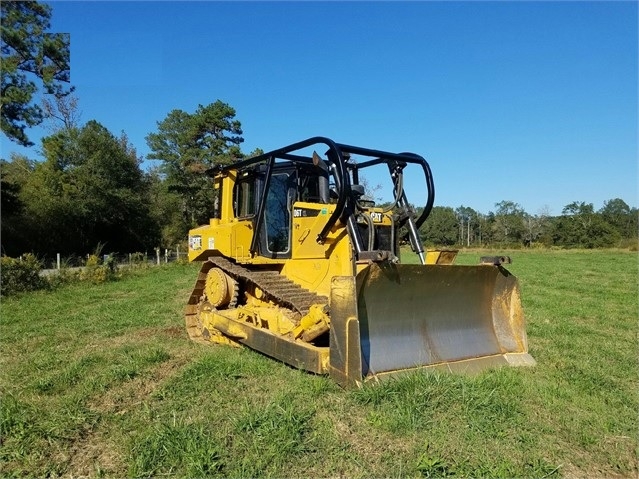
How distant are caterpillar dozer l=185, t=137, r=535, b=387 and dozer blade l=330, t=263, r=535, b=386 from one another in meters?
0.01

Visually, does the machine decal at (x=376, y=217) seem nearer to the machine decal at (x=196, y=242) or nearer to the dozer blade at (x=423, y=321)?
the dozer blade at (x=423, y=321)

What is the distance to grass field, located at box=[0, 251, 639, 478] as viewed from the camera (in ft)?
11.3

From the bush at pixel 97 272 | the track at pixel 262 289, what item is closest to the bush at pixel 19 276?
the bush at pixel 97 272

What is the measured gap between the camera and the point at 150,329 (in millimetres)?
8703

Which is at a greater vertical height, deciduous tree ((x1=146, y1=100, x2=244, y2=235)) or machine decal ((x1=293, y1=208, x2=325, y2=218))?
deciduous tree ((x1=146, y1=100, x2=244, y2=235))

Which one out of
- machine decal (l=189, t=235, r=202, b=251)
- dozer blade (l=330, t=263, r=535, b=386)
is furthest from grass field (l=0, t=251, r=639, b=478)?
machine decal (l=189, t=235, r=202, b=251)

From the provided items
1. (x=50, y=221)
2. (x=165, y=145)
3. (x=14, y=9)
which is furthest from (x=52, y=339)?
(x=165, y=145)

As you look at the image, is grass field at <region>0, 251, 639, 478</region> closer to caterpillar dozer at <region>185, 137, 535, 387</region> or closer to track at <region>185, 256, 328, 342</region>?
caterpillar dozer at <region>185, 137, 535, 387</region>

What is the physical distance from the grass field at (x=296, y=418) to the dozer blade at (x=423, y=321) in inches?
14.1

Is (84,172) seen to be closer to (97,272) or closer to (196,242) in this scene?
(97,272)

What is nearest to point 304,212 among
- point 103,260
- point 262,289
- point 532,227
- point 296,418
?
point 262,289

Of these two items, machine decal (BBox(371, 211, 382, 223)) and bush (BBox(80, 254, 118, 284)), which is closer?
machine decal (BBox(371, 211, 382, 223))

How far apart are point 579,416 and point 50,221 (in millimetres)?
33236

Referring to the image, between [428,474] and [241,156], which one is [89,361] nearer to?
[428,474]
